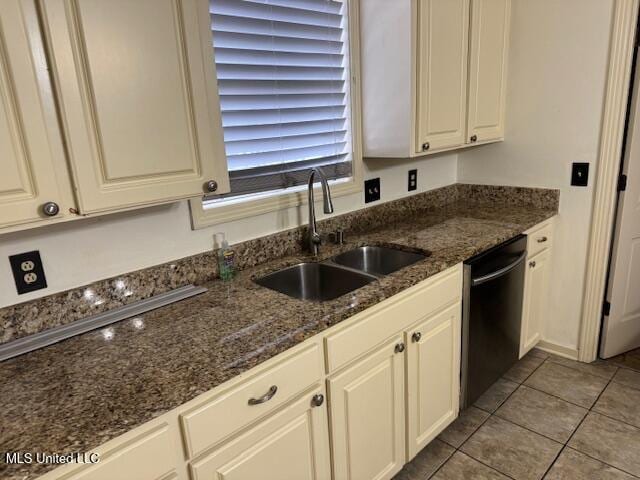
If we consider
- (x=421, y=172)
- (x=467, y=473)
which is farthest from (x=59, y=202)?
(x=421, y=172)

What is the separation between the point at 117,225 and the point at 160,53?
0.58 metres

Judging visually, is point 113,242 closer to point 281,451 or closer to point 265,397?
point 265,397

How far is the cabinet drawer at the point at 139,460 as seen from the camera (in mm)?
904

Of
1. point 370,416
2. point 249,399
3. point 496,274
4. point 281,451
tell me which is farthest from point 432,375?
point 249,399

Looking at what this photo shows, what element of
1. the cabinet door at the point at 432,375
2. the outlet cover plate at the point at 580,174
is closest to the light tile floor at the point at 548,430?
the cabinet door at the point at 432,375

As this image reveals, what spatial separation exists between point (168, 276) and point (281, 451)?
0.71m

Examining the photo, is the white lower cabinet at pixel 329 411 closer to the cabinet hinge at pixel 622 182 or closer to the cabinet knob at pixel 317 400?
the cabinet knob at pixel 317 400

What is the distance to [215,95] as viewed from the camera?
1289 millimetres

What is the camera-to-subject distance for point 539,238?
7.79 ft

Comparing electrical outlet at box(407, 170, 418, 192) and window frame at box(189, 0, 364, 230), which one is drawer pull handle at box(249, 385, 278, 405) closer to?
window frame at box(189, 0, 364, 230)

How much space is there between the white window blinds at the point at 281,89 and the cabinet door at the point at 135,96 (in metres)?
0.45

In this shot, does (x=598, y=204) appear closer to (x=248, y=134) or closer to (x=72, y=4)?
(x=248, y=134)
